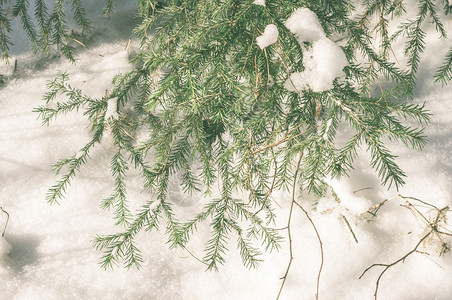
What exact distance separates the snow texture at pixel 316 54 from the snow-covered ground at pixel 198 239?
0.95m

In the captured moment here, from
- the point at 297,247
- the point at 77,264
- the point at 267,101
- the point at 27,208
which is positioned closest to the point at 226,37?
the point at 267,101

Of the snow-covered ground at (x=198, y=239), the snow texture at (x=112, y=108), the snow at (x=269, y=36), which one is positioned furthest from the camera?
the snow-covered ground at (x=198, y=239)

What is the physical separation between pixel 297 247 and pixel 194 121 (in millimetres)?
945

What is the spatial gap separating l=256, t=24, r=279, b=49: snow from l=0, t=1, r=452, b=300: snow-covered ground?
3.55 feet

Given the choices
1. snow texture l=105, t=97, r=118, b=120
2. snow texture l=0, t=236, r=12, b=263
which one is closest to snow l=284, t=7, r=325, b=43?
snow texture l=105, t=97, r=118, b=120

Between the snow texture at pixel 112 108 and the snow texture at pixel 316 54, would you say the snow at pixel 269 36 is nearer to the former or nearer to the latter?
the snow texture at pixel 316 54

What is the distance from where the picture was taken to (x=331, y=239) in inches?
67.4

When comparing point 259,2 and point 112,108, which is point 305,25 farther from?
point 112,108

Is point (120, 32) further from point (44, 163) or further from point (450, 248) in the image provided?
point (450, 248)

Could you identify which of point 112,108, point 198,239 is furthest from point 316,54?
point 198,239

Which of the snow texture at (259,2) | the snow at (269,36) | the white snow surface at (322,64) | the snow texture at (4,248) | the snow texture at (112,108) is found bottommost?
the snow texture at (4,248)

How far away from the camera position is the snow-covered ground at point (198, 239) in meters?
1.62

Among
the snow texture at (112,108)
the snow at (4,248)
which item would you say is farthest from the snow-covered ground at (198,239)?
the snow texture at (112,108)

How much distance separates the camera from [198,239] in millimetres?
1750
